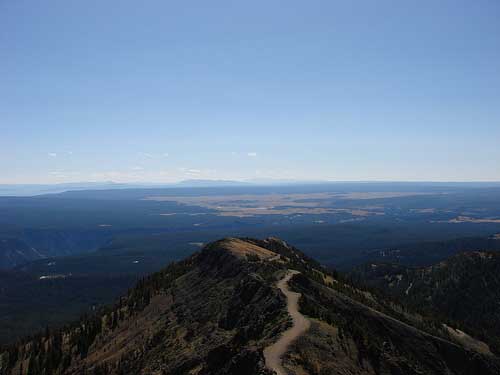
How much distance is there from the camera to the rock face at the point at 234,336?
48.7 m

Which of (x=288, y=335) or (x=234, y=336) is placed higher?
(x=288, y=335)

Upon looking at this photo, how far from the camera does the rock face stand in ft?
160

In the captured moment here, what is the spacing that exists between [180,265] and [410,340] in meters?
82.6

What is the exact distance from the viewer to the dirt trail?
4169cm

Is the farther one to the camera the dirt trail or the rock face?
the rock face

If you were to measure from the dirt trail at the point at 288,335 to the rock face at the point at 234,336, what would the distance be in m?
0.84

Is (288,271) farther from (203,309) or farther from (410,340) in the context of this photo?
(410,340)

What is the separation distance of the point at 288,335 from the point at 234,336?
980 centimetres

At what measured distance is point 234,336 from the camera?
2217 inches

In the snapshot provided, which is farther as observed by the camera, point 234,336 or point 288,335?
point 234,336

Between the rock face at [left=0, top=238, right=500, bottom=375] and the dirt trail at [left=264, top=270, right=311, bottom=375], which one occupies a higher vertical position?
the dirt trail at [left=264, top=270, right=311, bottom=375]

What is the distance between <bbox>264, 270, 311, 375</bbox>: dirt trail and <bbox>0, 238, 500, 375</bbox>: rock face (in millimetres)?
840

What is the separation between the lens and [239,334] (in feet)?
184

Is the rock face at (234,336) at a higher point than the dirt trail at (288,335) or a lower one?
lower
